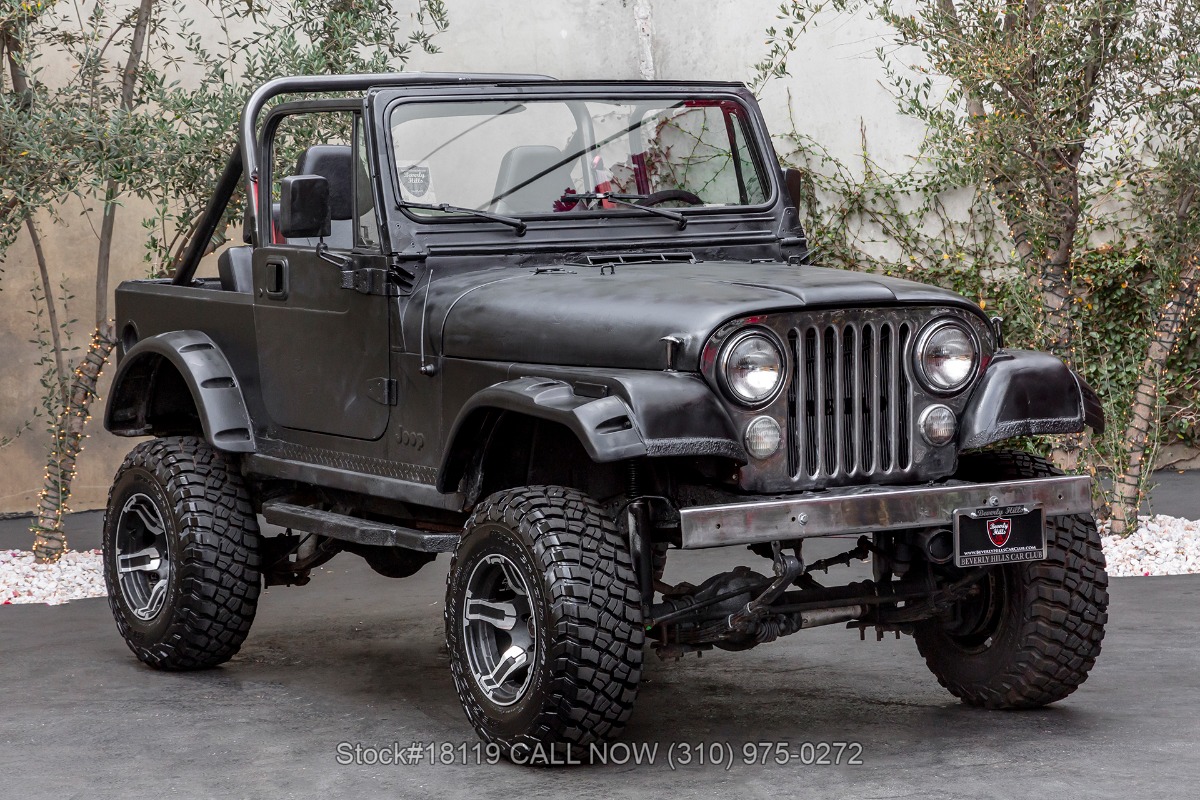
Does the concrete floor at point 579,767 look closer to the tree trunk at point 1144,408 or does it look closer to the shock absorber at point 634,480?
the shock absorber at point 634,480

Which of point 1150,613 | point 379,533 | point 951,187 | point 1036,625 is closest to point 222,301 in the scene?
point 379,533

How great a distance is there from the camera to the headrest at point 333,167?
17.8ft

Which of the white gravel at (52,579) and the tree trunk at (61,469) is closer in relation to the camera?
the white gravel at (52,579)

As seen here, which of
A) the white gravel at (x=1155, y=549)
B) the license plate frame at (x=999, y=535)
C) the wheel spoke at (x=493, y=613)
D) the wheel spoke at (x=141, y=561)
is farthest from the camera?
the white gravel at (x=1155, y=549)

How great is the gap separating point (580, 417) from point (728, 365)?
0.43 m

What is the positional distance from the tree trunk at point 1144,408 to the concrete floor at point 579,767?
1250mm

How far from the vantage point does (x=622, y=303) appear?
4.41 meters

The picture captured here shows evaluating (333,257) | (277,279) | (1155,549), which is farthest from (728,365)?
(1155,549)

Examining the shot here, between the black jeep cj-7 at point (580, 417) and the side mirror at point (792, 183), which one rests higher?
the side mirror at point (792, 183)

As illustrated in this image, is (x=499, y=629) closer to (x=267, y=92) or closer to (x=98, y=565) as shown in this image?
(x=267, y=92)

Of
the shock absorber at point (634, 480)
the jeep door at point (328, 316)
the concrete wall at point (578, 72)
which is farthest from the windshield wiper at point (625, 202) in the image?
the concrete wall at point (578, 72)

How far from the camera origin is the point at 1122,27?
7531mm

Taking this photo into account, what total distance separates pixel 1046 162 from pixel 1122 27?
0.72 m

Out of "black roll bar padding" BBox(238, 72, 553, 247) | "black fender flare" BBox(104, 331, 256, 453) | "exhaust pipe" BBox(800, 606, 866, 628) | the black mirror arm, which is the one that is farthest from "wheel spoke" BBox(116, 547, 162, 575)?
"exhaust pipe" BBox(800, 606, 866, 628)
